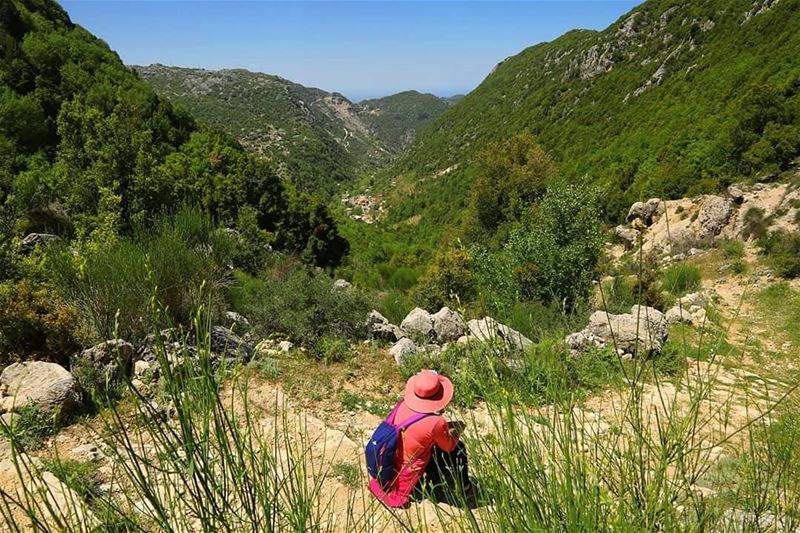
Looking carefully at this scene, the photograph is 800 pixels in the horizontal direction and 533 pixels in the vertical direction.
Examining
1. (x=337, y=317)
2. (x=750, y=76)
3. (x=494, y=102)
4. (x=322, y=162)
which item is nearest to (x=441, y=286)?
(x=337, y=317)

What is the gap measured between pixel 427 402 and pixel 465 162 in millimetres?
53634

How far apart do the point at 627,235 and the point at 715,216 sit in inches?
169

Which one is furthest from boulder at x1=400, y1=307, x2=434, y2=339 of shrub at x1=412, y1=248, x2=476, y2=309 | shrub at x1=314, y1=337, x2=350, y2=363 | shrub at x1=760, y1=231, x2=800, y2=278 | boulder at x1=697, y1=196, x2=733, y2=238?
boulder at x1=697, y1=196, x2=733, y2=238

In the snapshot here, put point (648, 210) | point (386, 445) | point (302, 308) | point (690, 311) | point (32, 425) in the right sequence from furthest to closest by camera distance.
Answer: point (648, 210), point (690, 311), point (302, 308), point (32, 425), point (386, 445)

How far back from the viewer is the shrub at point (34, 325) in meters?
4.99

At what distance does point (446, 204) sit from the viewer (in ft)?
156

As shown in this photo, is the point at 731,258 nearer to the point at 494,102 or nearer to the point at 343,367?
the point at 343,367

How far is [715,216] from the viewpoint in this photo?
1622cm

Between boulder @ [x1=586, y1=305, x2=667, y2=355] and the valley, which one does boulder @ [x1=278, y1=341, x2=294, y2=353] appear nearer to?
the valley

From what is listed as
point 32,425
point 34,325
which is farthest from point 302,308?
Result: point 32,425

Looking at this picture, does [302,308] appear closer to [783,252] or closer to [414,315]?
[414,315]

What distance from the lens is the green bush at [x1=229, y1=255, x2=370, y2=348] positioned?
697 cm

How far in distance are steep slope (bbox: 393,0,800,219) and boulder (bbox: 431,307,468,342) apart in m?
7.07

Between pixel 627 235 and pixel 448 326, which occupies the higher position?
pixel 448 326
